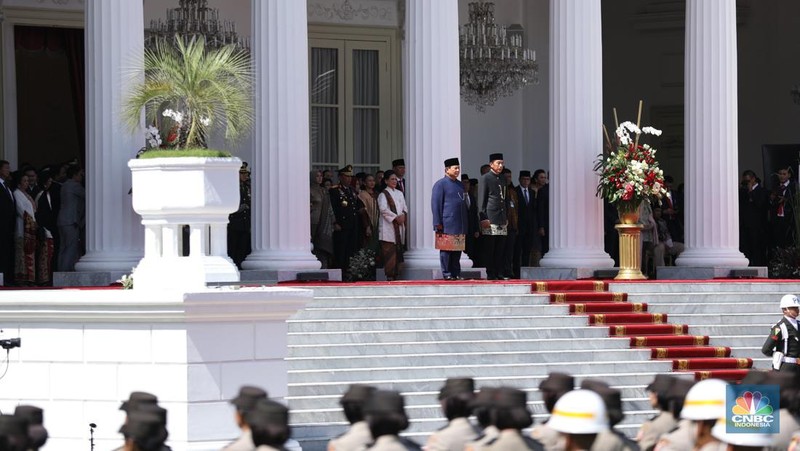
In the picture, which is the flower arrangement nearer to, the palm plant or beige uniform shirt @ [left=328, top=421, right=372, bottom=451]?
the palm plant

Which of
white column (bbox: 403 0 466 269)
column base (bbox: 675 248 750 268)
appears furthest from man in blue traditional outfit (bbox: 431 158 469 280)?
column base (bbox: 675 248 750 268)

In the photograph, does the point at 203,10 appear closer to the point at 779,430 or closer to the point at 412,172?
the point at 412,172

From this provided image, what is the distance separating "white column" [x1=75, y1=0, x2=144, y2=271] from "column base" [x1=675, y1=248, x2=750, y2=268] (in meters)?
8.98

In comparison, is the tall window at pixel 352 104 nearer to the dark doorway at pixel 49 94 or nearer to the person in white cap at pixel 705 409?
the dark doorway at pixel 49 94

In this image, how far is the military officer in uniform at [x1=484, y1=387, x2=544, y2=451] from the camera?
10.0 m

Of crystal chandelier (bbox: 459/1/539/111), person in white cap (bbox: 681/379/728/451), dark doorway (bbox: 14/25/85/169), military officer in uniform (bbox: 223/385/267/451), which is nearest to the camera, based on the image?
person in white cap (bbox: 681/379/728/451)

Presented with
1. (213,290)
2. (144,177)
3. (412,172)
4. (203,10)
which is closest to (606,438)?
(213,290)

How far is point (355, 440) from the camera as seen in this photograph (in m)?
10.7

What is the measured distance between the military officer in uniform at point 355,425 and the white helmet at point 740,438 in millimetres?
2135

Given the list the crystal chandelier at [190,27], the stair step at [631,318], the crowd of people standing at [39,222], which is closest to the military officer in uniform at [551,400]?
the stair step at [631,318]

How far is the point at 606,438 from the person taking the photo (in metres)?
10.1

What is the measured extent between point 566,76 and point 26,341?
40.7ft

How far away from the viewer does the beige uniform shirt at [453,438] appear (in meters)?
10.9

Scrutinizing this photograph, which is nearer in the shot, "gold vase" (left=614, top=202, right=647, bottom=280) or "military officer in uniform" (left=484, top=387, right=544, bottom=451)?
"military officer in uniform" (left=484, top=387, right=544, bottom=451)
